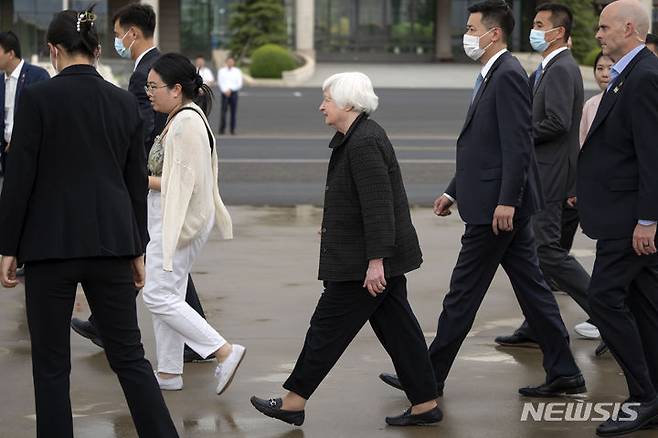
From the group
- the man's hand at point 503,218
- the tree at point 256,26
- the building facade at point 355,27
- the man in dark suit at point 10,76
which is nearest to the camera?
the man's hand at point 503,218

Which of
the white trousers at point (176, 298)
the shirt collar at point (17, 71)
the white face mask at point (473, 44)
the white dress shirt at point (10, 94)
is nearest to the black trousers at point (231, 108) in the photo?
the white dress shirt at point (10, 94)

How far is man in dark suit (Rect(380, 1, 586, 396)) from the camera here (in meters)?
6.34

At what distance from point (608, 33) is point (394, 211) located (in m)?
1.34

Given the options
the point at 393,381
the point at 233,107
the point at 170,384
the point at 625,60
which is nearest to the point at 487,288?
the point at 393,381

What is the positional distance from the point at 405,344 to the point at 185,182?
55.7 inches

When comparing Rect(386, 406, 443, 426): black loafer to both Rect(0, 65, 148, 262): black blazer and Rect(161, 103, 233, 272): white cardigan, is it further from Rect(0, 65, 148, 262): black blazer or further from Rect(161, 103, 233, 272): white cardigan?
Rect(0, 65, 148, 262): black blazer

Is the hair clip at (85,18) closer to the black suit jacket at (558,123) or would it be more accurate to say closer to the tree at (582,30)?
the black suit jacket at (558,123)

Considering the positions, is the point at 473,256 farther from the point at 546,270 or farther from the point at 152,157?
the point at 152,157

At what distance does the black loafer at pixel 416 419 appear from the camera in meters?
6.06

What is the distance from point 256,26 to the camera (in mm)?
55281

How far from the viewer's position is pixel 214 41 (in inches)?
2491

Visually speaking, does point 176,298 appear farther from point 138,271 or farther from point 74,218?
point 74,218

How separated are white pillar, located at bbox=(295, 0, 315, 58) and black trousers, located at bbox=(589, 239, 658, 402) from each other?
5271 centimetres

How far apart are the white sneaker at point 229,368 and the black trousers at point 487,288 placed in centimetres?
101
